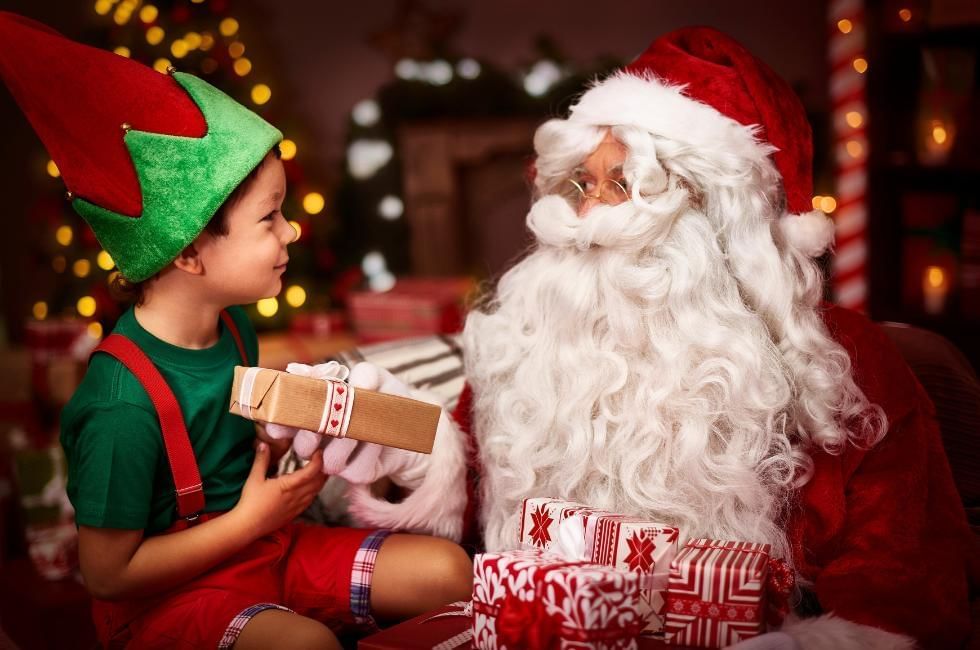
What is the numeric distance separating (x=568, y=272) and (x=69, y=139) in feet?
2.82

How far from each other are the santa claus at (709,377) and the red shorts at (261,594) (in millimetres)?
103

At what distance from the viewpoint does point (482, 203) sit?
17.7 ft

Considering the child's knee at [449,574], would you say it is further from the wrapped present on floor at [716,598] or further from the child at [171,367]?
the wrapped present on floor at [716,598]

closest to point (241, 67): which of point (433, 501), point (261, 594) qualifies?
point (433, 501)

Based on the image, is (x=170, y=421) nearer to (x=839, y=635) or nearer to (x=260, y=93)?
(x=839, y=635)

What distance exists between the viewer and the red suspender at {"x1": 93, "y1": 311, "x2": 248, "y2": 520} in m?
1.51

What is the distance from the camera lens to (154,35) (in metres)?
4.04

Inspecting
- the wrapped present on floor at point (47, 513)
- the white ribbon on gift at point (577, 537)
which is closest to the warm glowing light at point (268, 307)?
the wrapped present on floor at point (47, 513)

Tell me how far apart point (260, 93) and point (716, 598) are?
3.71 metres

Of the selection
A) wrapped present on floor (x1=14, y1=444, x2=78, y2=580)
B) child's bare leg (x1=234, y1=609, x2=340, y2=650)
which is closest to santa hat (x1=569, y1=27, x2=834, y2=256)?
child's bare leg (x1=234, y1=609, x2=340, y2=650)

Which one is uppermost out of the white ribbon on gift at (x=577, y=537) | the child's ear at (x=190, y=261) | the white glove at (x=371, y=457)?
the child's ear at (x=190, y=261)

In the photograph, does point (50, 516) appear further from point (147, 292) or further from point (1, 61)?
point (1, 61)

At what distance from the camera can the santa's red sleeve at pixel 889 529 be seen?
1.50m

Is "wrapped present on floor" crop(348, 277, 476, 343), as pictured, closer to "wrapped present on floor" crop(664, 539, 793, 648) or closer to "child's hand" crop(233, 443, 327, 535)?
"child's hand" crop(233, 443, 327, 535)
